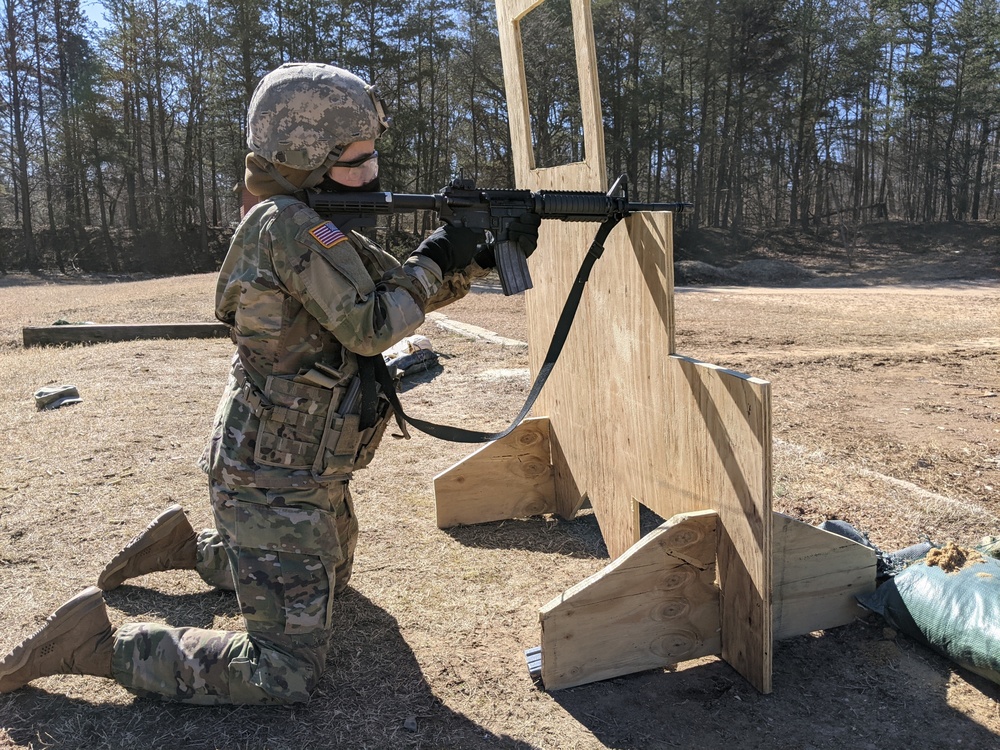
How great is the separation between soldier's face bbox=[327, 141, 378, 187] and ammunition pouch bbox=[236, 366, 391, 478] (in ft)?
2.46

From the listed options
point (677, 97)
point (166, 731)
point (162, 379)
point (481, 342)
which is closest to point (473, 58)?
point (677, 97)

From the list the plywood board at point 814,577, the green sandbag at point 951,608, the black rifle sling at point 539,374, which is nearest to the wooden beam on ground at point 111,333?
the black rifle sling at point 539,374

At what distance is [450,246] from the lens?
2867 mm

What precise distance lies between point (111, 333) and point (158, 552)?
8049 mm

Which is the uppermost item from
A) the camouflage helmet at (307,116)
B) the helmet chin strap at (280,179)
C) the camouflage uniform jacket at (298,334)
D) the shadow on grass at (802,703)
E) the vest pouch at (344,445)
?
the camouflage helmet at (307,116)

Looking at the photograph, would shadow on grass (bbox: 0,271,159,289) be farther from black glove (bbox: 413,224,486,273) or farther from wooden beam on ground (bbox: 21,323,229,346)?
black glove (bbox: 413,224,486,273)

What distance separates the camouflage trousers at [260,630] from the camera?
8.16 ft

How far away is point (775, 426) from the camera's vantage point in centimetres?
579

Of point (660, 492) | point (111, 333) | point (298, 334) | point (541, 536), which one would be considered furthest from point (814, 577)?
point (111, 333)

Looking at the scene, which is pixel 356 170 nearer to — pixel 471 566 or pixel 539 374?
pixel 539 374

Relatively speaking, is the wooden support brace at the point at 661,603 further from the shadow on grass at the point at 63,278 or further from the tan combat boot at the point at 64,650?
the shadow on grass at the point at 63,278

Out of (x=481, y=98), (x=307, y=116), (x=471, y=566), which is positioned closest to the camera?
(x=307, y=116)

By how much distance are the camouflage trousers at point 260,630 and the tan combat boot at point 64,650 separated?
0.06 meters

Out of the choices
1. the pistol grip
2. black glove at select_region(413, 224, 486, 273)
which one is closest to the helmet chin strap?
black glove at select_region(413, 224, 486, 273)
